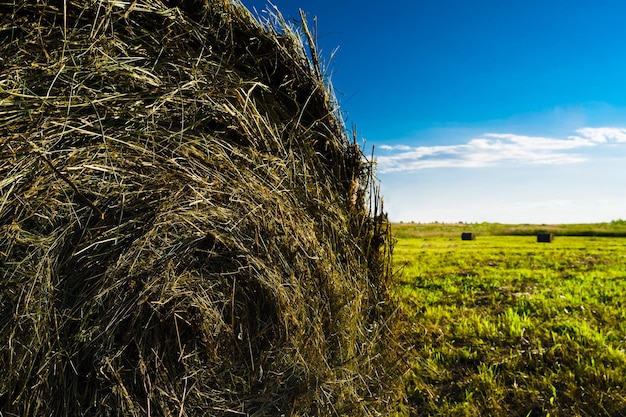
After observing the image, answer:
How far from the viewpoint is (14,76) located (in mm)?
2328

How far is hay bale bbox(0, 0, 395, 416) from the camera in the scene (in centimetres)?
230

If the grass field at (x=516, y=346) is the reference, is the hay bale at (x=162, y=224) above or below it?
above

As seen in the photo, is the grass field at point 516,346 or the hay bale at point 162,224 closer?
the hay bale at point 162,224

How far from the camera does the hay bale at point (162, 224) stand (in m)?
2.30

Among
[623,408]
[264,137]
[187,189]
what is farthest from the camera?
[623,408]

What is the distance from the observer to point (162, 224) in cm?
237

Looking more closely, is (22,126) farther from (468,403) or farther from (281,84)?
(468,403)

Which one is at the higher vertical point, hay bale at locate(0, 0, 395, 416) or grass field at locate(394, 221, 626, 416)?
hay bale at locate(0, 0, 395, 416)

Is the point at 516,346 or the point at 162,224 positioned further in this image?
the point at 516,346

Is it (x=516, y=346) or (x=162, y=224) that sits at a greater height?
(x=162, y=224)

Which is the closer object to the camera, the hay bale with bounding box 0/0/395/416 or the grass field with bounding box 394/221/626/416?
the hay bale with bounding box 0/0/395/416

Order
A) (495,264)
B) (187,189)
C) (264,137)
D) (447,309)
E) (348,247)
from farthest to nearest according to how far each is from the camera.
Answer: (495,264) → (447,309) → (348,247) → (264,137) → (187,189)

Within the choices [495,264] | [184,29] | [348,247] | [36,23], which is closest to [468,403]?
[348,247]

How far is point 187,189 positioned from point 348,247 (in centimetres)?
101
